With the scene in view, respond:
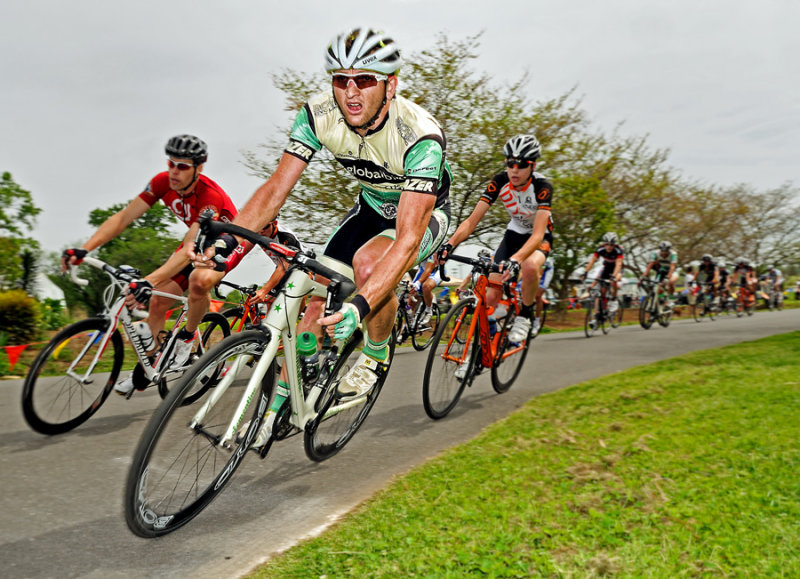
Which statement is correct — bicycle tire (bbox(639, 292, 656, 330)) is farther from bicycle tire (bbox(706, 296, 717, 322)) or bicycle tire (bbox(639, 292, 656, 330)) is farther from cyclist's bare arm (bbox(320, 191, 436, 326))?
cyclist's bare arm (bbox(320, 191, 436, 326))

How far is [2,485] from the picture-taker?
342 cm

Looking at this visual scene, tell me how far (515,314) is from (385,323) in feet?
8.94

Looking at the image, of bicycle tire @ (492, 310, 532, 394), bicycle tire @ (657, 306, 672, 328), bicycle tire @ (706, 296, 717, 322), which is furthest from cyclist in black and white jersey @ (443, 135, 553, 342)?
bicycle tire @ (706, 296, 717, 322)

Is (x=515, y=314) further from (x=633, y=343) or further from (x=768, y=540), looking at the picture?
(x=633, y=343)

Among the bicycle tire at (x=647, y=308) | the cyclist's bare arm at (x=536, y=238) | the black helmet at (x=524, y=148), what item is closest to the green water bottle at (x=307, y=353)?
the cyclist's bare arm at (x=536, y=238)

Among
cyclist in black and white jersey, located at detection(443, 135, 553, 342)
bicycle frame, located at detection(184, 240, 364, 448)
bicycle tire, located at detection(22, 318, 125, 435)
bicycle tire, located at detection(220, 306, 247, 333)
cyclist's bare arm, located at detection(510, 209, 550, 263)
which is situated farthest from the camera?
bicycle tire, located at detection(220, 306, 247, 333)

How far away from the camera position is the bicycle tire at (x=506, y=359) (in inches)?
243

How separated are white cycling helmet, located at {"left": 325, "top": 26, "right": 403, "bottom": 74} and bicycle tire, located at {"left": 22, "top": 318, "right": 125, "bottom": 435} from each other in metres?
2.59

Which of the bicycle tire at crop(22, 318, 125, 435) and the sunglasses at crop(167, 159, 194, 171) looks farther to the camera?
the sunglasses at crop(167, 159, 194, 171)

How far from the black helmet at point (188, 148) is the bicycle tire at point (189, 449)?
237 cm

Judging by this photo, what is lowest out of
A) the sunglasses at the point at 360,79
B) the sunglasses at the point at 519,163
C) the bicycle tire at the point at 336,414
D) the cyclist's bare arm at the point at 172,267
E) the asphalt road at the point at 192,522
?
the asphalt road at the point at 192,522

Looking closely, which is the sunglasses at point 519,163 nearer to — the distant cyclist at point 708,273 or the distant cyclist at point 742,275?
the distant cyclist at point 708,273

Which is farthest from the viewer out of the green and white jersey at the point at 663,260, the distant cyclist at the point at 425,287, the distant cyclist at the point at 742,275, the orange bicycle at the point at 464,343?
the distant cyclist at the point at 742,275

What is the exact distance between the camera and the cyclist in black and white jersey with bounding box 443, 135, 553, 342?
597cm
